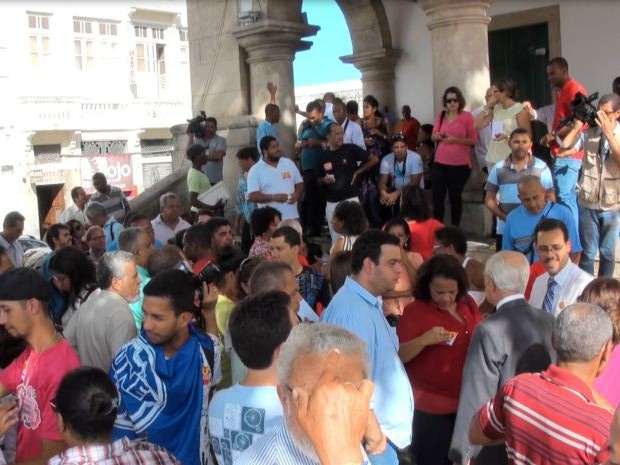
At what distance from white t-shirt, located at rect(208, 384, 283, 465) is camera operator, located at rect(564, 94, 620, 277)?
4.80 metres

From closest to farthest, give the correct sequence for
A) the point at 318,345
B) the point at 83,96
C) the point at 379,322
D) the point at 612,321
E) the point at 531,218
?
the point at 318,345
the point at 612,321
the point at 379,322
the point at 531,218
the point at 83,96

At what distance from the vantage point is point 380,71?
46.4 feet

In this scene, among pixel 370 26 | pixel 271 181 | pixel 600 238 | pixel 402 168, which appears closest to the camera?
pixel 600 238

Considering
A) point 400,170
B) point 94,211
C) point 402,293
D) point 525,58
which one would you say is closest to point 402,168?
point 400,170

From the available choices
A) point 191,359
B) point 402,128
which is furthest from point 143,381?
point 402,128

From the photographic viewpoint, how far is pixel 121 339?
426 centimetres

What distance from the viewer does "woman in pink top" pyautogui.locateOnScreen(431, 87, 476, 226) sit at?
870 cm

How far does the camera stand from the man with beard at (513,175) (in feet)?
22.5

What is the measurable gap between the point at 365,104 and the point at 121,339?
7612 millimetres

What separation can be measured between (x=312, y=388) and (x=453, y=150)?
23.1 feet

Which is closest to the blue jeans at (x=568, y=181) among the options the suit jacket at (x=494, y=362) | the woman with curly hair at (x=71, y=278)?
the suit jacket at (x=494, y=362)

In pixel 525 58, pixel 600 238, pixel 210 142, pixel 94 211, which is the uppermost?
pixel 525 58

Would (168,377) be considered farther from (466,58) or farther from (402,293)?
(466,58)

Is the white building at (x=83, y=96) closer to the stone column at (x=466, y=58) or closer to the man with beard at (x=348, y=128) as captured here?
the man with beard at (x=348, y=128)
